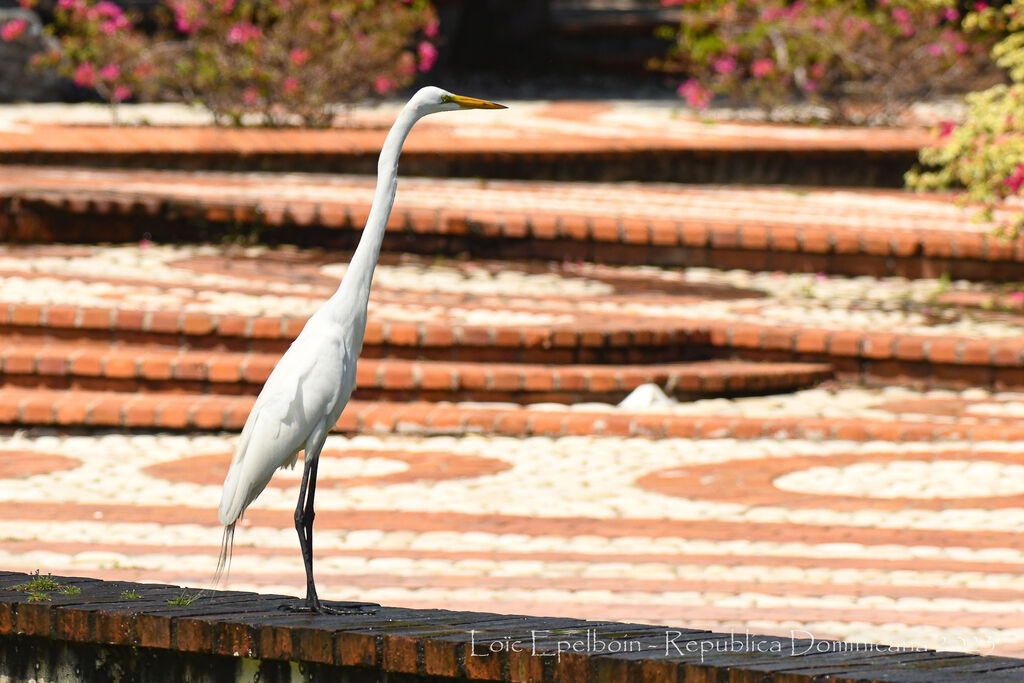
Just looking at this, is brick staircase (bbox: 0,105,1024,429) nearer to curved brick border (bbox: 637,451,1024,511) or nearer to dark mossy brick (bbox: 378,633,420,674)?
curved brick border (bbox: 637,451,1024,511)

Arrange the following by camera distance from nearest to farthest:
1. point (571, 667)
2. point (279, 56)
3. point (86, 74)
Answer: point (571, 667) < point (279, 56) < point (86, 74)

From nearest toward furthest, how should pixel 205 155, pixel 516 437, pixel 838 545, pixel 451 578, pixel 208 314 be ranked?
pixel 451 578 < pixel 838 545 < pixel 516 437 < pixel 208 314 < pixel 205 155

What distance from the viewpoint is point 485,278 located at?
1060 centimetres

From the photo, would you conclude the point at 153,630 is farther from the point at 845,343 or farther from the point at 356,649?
the point at 845,343

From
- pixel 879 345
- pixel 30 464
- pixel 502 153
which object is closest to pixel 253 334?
pixel 30 464

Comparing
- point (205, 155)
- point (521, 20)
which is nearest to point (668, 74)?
point (521, 20)

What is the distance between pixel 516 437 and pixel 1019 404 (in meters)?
2.67

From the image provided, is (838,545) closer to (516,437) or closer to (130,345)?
(516,437)

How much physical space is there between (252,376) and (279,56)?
6625 millimetres

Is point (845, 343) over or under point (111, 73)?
under

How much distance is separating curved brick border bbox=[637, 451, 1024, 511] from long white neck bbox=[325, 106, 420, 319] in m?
3.39

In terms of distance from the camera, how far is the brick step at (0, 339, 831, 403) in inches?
330

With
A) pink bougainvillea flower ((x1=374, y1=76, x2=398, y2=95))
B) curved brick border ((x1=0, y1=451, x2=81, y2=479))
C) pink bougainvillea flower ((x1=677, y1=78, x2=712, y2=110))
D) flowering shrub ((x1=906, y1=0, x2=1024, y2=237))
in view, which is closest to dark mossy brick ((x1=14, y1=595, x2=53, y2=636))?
curved brick border ((x1=0, y1=451, x2=81, y2=479))

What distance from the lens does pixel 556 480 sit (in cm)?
717
